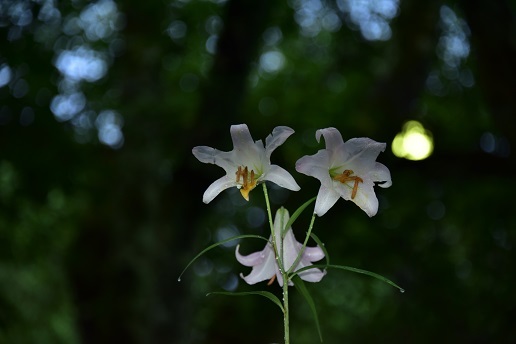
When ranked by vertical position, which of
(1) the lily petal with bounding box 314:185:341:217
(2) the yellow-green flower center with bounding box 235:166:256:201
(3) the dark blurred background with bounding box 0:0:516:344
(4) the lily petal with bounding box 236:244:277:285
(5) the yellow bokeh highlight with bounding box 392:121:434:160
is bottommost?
(3) the dark blurred background with bounding box 0:0:516:344

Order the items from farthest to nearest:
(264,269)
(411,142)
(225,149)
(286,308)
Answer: (411,142), (225,149), (264,269), (286,308)

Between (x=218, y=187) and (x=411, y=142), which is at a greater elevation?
(x=218, y=187)

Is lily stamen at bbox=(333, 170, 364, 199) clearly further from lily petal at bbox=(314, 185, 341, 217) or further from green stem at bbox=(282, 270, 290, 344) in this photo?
green stem at bbox=(282, 270, 290, 344)

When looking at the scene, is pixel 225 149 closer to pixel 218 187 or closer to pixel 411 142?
pixel 411 142

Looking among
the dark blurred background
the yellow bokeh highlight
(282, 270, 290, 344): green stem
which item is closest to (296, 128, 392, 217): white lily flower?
(282, 270, 290, 344): green stem

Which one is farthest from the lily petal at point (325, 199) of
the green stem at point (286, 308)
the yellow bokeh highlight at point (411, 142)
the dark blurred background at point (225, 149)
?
the yellow bokeh highlight at point (411, 142)

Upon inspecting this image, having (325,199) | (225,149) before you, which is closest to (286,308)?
(325,199)
